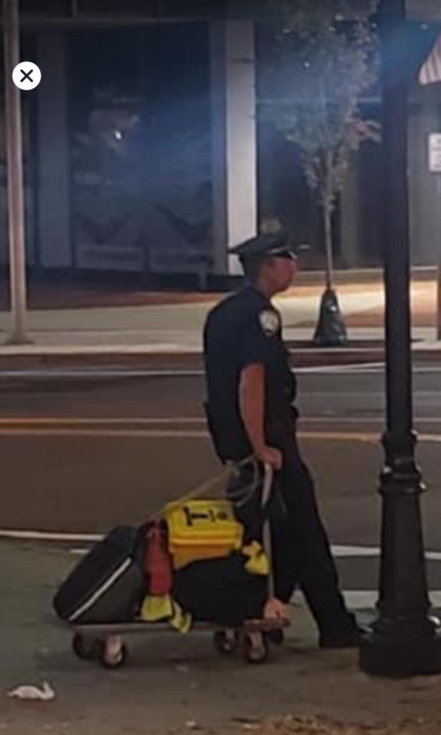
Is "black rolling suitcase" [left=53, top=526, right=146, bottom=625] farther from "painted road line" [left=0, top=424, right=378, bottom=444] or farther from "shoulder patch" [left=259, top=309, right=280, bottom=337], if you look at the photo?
"painted road line" [left=0, top=424, right=378, bottom=444]

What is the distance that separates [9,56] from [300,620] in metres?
17.0

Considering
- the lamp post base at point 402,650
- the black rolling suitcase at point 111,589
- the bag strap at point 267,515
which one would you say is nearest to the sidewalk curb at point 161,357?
the bag strap at point 267,515

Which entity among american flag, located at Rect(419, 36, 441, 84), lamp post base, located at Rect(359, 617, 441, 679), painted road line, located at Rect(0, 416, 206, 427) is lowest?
painted road line, located at Rect(0, 416, 206, 427)

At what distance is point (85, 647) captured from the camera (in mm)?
8781

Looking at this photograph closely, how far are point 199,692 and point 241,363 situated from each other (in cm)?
140

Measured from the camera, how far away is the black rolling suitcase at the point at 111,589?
854 centimetres

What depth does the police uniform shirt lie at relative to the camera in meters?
8.70

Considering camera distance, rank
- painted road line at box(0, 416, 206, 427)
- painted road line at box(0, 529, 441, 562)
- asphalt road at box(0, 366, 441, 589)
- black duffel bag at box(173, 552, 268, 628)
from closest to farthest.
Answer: black duffel bag at box(173, 552, 268, 628) < painted road line at box(0, 529, 441, 562) < asphalt road at box(0, 366, 441, 589) < painted road line at box(0, 416, 206, 427)

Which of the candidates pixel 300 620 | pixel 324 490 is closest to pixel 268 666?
pixel 300 620

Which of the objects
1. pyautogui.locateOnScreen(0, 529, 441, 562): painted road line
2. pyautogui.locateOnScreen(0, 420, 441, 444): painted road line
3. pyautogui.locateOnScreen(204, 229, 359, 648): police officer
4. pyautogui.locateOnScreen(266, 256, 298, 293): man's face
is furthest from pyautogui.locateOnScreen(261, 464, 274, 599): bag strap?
pyautogui.locateOnScreen(0, 420, 441, 444): painted road line

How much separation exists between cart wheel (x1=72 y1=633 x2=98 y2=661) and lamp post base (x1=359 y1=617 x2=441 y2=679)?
3.81ft

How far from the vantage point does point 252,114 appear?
34.4 metres

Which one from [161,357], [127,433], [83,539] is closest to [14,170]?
[161,357]

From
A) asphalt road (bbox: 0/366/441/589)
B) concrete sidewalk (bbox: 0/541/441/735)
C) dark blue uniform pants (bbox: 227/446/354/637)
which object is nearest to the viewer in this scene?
concrete sidewalk (bbox: 0/541/441/735)
